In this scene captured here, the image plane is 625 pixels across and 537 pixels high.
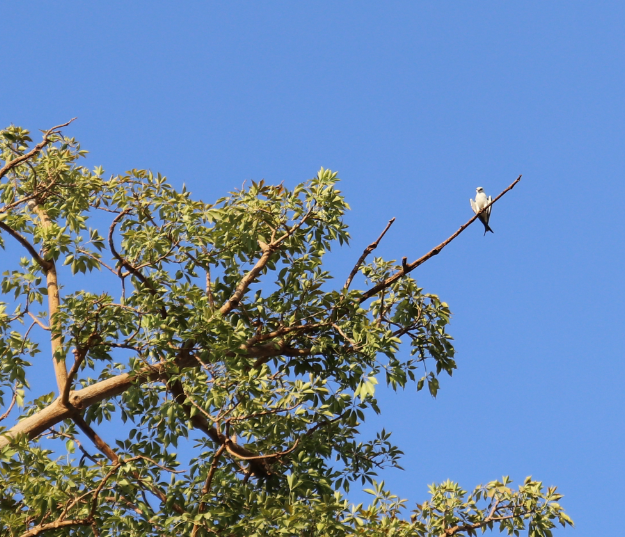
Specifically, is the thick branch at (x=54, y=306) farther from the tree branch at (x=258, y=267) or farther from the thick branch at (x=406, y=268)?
the thick branch at (x=406, y=268)

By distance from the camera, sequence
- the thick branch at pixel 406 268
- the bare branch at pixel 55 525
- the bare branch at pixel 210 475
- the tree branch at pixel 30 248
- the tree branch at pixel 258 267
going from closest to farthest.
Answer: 1. the bare branch at pixel 55 525
2. the bare branch at pixel 210 475
3. the thick branch at pixel 406 268
4. the tree branch at pixel 258 267
5. the tree branch at pixel 30 248

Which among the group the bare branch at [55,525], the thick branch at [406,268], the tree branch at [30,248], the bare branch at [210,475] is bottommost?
the bare branch at [55,525]

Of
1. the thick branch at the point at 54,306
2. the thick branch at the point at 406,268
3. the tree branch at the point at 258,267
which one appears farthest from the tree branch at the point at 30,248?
the thick branch at the point at 406,268

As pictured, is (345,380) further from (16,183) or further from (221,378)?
(16,183)

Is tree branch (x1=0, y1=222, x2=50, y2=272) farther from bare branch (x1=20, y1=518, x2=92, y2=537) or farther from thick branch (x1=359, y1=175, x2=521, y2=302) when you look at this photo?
thick branch (x1=359, y1=175, x2=521, y2=302)

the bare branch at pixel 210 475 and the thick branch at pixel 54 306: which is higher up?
the thick branch at pixel 54 306

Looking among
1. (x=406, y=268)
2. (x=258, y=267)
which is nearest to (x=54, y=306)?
(x=258, y=267)

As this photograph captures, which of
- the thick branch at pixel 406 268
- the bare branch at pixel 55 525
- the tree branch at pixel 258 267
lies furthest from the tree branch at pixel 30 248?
the thick branch at pixel 406 268

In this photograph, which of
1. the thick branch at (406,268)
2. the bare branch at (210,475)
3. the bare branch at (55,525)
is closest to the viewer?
the bare branch at (55,525)

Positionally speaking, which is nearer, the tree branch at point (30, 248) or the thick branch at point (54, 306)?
the thick branch at point (54, 306)

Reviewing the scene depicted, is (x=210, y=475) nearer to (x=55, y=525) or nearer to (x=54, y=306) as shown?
(x=55, y=525)

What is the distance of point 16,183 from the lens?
1195cm

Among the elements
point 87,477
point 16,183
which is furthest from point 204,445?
point 16,183

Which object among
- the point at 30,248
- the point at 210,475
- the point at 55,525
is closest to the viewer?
the point at 55,525
